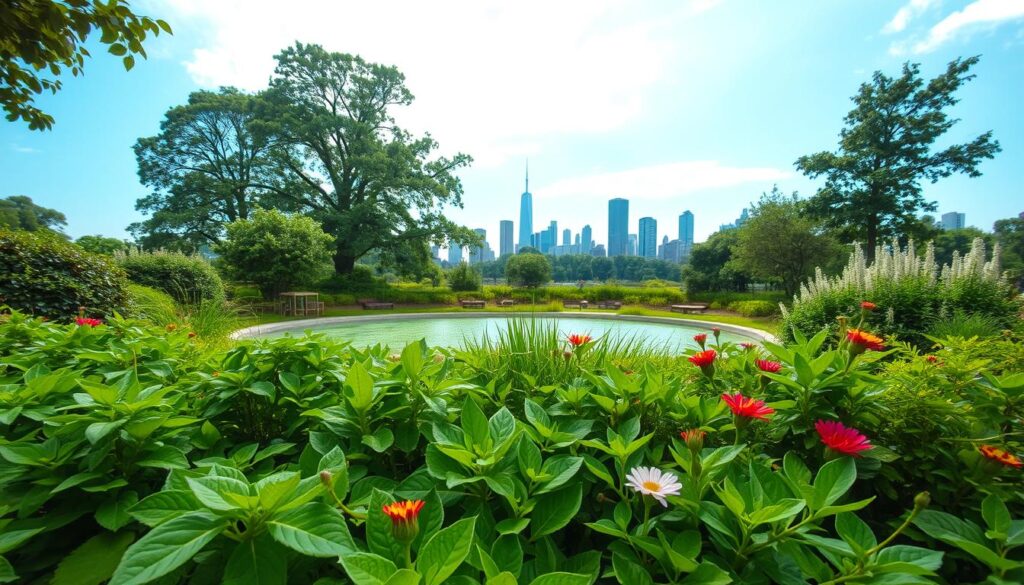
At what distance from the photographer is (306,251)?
1374cm

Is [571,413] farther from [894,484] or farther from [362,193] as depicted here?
[362,193]

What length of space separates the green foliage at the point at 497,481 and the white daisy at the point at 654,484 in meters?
0.03

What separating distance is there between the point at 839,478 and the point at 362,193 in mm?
22092

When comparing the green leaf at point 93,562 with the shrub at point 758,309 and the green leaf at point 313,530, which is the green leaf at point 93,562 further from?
the shrub at point 758,309

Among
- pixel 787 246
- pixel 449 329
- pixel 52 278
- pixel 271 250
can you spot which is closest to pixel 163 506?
pixel 52 278

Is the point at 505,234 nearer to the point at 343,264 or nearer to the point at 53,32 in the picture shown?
the point at 343,264

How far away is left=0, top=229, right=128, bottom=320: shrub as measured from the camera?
3.57 meters

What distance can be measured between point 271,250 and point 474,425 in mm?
14741

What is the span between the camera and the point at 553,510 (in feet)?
2.36

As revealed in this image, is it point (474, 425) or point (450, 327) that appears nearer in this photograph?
point (474, 425)

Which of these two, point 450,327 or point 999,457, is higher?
point 999,457

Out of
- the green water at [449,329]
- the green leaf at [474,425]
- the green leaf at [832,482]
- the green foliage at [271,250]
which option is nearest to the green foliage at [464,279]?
the green water at [449,329]

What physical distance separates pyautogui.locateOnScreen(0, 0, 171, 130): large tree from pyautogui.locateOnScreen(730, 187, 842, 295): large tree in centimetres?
1927

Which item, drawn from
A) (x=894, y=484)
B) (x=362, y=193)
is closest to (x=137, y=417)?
(x=894, y=484)
